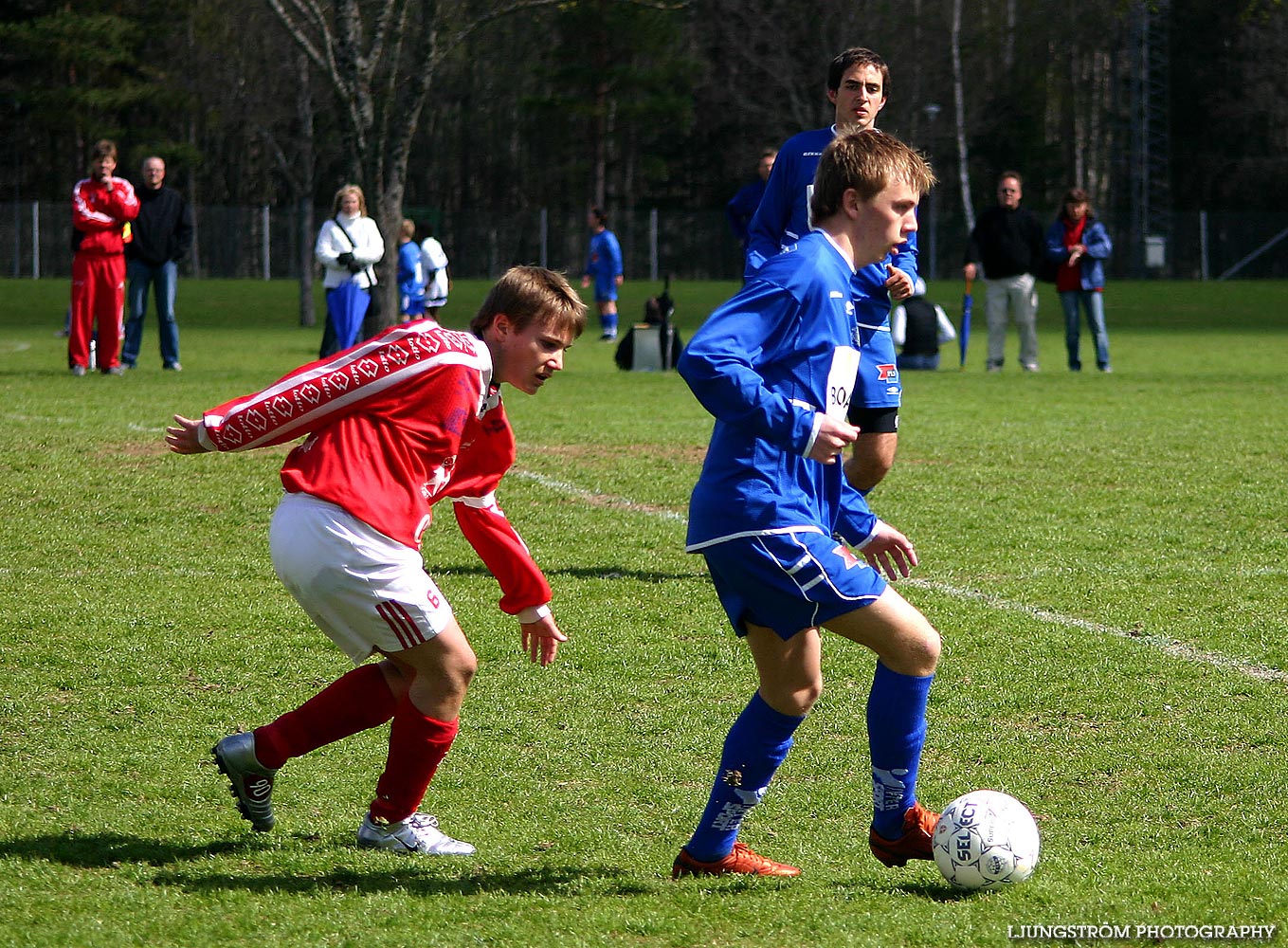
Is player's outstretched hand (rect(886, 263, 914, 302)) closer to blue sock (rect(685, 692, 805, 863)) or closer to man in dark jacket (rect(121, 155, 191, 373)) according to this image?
blue sock (rect(685, 692, 805, 863))

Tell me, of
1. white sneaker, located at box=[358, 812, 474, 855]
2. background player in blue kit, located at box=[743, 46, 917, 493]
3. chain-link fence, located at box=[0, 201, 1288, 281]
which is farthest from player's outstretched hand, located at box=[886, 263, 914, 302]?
chain-link fence, located at box=[0, 201, 1288, 281]

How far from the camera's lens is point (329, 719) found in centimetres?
395

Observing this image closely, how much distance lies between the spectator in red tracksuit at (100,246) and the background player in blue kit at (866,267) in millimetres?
9982

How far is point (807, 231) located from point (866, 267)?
323 mm

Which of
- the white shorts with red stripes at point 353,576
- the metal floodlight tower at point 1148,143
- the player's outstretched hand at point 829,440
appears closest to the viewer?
the player's outstretched hand at point 829,440

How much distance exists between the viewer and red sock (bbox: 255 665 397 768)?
12.9 ft

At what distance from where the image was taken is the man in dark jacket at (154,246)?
15578 millimetres

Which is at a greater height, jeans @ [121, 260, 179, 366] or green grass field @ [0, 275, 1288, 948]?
jeans @ [121, 260, 179, 366]

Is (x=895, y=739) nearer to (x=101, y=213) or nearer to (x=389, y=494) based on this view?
(x=389, y=494)

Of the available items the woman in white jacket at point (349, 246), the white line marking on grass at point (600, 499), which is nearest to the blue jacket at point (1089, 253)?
the woman in white jacket at point (349, 246)

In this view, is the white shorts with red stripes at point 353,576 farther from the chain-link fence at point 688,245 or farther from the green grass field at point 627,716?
the chain-link fence at point 688,245

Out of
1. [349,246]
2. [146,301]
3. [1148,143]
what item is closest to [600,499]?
[349,246]

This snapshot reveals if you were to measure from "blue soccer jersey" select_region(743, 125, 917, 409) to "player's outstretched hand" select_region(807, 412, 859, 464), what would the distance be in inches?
93.3

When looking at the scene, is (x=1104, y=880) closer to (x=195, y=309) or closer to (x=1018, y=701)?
(x=1018, y=701)
